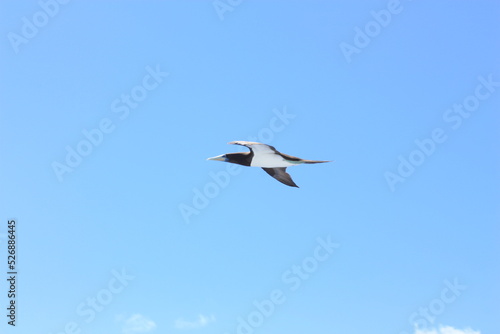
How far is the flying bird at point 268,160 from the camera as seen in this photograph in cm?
2042

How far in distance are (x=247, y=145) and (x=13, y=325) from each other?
9.80 m

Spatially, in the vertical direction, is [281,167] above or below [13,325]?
above

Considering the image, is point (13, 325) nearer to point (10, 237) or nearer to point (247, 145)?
point (10, 237)

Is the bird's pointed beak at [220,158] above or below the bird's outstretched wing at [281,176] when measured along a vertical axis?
above

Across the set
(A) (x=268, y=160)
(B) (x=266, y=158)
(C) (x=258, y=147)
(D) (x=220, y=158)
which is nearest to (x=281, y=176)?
(A) (x=268, y=160)

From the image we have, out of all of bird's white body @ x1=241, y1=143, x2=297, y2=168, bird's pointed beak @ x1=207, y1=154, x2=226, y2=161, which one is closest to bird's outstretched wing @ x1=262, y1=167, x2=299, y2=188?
bird's white body @ x1=241, y1=143, x2=297, y2=168

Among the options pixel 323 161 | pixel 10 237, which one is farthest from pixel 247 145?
pixel 10 237

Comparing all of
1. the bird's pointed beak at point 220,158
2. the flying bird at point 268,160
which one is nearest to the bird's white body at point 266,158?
the flying bird at point 268,160

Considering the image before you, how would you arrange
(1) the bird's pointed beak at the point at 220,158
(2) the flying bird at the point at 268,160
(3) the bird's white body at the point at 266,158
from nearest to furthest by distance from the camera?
1. (3) the bird's white body at the point at 266,158
2. (2) the flying bird at the point at 268,160
3. (1) the bird's pointed beak at the point at 220,158

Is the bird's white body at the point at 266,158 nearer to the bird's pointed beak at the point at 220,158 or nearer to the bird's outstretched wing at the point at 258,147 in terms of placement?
the bird's outstretched wing at the point at 258,147

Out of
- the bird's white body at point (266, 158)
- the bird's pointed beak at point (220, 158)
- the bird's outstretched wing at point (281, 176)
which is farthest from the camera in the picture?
the bird's outstretched wing at point (281, 176)

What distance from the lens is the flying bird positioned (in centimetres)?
2042

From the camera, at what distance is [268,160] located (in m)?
21.6

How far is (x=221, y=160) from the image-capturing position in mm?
22719
